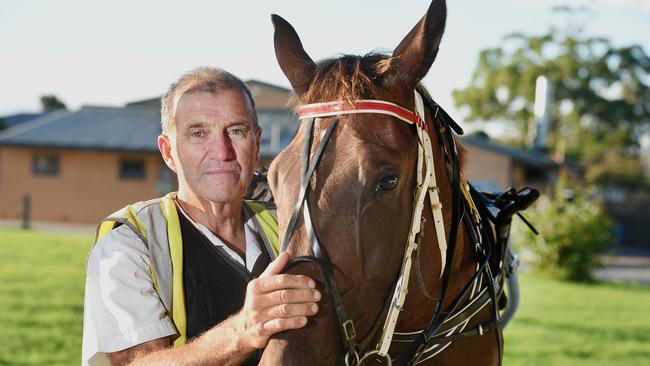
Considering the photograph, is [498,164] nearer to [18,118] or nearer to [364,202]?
[364,202]


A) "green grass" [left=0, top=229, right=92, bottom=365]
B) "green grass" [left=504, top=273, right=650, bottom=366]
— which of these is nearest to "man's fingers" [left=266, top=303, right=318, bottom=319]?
"green grass" [left=0, top=229, right=92, bottom=365]

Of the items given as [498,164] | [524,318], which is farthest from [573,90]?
[524,318]

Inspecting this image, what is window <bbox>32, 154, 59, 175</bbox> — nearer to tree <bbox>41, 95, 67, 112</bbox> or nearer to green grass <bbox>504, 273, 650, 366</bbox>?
tree <bbox>41, 95, 67, 112</bbox>

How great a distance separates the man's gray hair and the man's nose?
0.16 metres

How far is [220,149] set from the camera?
8.74 feet

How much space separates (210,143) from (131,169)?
29.5m

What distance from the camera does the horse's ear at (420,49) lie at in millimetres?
2285

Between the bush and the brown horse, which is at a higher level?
the brown horse

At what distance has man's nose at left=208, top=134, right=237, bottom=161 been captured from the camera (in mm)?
2658

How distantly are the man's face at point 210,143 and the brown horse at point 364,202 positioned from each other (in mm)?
332

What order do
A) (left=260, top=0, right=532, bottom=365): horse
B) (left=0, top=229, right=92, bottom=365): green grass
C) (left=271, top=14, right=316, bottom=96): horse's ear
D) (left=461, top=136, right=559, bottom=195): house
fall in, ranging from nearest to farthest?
(left=260, top=0, right=532, bottom=365): horse < (left=271, top=14, right=316, bottom=96): horse's ear < (left=0, top=229, right=92, bottom=365): green grass < (left=461, top=136, right=559, bottom=195): house

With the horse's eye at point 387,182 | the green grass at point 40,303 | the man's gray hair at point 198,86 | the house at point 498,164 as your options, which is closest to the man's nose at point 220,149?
the man's gray hair at point 198,86

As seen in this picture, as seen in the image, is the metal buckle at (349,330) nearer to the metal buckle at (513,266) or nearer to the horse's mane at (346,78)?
the horse's mane at (346,78)

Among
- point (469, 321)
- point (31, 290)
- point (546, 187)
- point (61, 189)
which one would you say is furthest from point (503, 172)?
point (469, 321)
